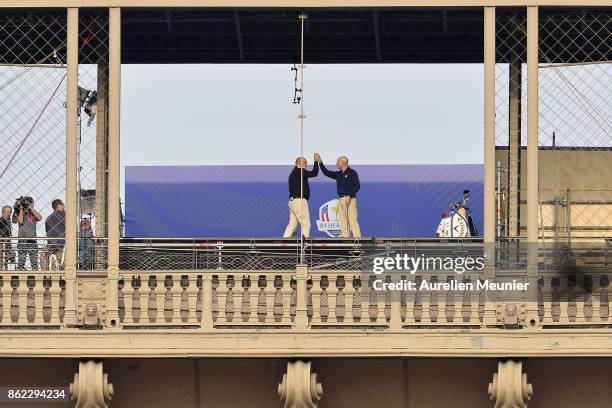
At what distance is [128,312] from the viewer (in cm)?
3056

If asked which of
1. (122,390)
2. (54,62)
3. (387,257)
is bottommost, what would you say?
(122,390)

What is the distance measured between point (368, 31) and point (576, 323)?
310 inches

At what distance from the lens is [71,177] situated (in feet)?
101

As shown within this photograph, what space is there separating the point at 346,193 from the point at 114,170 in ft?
22.1

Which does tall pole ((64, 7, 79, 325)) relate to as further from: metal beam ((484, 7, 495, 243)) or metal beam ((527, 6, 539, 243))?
metal beam ((527, 6, 539, 243))

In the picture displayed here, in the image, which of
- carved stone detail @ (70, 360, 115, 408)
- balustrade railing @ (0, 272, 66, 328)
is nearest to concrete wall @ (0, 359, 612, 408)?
carved stone detail @ (70, 360, 115, 408)

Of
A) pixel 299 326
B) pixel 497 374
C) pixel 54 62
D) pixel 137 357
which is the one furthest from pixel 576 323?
pixel 54 62

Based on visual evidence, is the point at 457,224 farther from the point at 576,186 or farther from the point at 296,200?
the point at 296,200

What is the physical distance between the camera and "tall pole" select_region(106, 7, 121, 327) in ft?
100

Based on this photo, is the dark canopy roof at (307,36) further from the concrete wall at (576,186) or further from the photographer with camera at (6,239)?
the photographer with camera at (6,239)

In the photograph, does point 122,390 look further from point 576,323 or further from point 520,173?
point 520,173

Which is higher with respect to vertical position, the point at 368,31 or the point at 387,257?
the point at 368,31

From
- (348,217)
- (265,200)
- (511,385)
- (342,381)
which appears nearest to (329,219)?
(265,200)

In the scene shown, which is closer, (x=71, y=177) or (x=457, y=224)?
(x=71, y=177)
